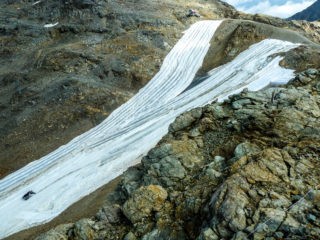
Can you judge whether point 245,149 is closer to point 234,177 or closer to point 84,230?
point 234,177

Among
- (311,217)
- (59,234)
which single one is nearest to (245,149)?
(311,217)

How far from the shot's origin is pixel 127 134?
37.9 m

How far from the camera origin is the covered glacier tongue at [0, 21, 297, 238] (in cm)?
3112

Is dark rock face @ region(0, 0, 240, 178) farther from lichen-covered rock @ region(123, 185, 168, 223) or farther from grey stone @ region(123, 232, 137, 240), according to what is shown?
grey stone @ region(123, 232, 137, 240)

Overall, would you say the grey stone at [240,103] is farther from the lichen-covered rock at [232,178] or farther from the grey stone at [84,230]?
the grey stone at [84,230]

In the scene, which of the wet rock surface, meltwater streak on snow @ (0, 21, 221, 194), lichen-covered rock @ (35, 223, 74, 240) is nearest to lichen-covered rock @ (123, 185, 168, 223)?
the wet rock surface

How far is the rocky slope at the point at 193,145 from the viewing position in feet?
45.4

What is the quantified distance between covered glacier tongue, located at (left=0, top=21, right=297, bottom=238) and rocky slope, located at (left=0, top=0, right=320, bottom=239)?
174 cm

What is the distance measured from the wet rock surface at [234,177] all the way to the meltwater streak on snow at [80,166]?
39.4 feet

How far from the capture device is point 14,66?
52.0m

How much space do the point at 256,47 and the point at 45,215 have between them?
108ft

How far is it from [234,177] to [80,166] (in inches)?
872

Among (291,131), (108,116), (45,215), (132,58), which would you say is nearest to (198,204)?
(291,131)

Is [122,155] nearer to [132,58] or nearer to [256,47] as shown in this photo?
[132,58]
